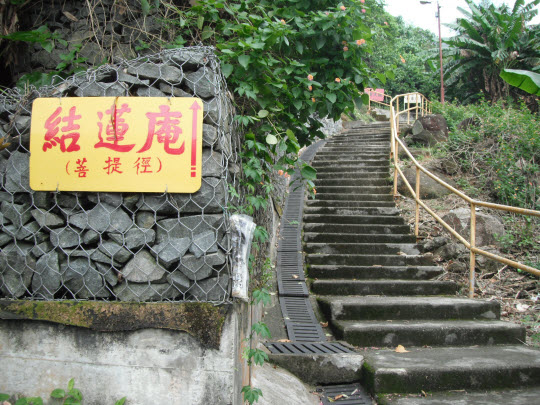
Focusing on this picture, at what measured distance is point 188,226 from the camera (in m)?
2.00

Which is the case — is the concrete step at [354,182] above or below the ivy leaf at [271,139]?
above

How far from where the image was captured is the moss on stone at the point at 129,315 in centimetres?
190

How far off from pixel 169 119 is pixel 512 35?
14.6 meters

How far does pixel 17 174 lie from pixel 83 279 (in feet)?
2.11

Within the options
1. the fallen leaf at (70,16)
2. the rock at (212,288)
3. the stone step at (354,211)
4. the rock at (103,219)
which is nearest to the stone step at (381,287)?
the stone step at (354,211)

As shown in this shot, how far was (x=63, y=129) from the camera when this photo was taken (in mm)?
2061

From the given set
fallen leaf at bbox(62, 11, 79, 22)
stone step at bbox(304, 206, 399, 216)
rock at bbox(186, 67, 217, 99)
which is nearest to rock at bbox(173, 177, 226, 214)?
rock at bbox(186, 67, 217, 99)

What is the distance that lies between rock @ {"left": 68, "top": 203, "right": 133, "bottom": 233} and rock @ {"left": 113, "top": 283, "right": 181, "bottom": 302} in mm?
287

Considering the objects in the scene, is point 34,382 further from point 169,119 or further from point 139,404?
point 169,119

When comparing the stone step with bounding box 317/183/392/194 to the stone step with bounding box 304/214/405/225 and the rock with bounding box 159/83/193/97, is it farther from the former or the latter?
the rock with bounding box 159/83/193/97

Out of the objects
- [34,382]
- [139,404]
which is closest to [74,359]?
[34,382]

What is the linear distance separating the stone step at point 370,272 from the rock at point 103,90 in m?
2.93

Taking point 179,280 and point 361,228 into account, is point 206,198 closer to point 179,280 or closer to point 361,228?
point 179,280

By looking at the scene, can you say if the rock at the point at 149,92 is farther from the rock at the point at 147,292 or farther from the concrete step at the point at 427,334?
the concrete step at the point at 427,334
